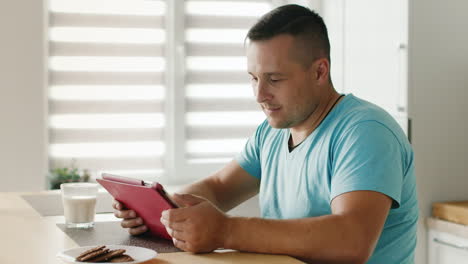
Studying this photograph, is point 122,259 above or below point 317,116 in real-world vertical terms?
below

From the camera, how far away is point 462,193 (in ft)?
11.4

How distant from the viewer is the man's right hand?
1899 mm

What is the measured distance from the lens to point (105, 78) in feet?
13.1

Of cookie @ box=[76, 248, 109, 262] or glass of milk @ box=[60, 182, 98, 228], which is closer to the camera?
cookie @ box=[76, 248, 109, 262]

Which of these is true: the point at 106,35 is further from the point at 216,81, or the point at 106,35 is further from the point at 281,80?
the point at 281,80

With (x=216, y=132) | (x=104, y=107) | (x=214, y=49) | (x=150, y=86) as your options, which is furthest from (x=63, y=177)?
(x=214, y=49)

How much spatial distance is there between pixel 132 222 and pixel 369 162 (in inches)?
25.8

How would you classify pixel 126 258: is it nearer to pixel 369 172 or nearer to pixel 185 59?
pixel 369 172

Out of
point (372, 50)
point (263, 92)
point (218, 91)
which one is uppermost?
point (372, 50)

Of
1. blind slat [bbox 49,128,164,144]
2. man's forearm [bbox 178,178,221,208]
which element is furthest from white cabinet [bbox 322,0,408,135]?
man's forearm [bbox 178,178,221,208]

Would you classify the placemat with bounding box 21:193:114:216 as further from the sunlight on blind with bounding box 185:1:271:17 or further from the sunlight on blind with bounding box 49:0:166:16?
the sunlight on blind with bounding box 185:1:271:17

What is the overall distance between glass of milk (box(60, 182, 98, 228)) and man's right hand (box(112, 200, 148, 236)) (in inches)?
3.9

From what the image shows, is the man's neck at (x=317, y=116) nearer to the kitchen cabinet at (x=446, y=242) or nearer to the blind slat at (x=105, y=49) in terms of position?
the kitchen cabinet at (x=446, y=242)

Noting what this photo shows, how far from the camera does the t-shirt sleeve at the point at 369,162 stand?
1713 mm
